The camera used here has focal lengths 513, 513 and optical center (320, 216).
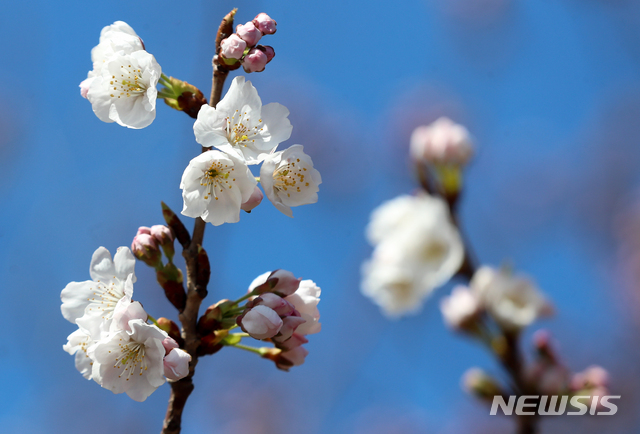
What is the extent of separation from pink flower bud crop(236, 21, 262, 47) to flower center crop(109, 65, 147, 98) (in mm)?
263

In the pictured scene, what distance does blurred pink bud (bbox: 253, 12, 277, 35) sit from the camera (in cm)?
117

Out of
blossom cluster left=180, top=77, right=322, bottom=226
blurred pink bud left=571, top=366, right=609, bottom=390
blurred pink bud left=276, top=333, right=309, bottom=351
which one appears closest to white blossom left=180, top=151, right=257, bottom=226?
blossom cluster left=180, top=77, right=322, bottom=226

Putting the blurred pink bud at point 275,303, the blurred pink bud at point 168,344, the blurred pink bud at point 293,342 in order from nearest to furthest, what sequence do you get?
1. the blurred pink bud at point 168,344
2. the blurred pink bud at point 275,303
3. the blurred pink bud at point 293,342

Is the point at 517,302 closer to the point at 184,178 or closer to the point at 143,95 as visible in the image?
the point at 184,178

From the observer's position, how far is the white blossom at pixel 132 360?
3.32 feet

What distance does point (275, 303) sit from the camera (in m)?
1.14

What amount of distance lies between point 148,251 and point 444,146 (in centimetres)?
69

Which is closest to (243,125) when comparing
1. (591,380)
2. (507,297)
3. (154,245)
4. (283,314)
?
(154,245)

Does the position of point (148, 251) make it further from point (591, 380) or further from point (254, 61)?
point (591, 380)

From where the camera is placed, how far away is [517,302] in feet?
3.12

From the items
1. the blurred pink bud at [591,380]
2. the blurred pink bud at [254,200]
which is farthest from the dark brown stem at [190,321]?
the blurred pink bud at [591,380]

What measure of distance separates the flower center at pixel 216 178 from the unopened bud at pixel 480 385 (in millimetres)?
661

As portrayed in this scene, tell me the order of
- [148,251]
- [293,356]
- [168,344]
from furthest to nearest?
[293,356] → [148,251] → [168,344]

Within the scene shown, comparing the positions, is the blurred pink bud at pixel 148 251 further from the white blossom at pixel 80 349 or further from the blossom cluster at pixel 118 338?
the white blossom at pixel 80 349
